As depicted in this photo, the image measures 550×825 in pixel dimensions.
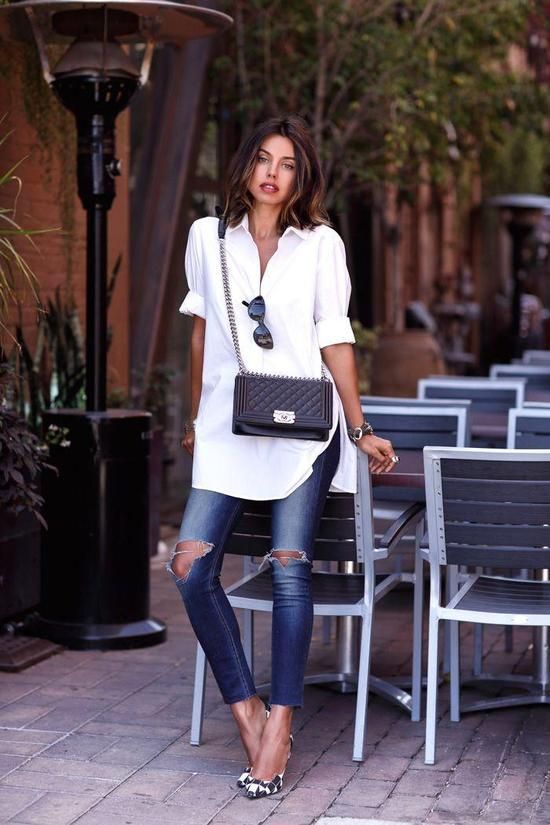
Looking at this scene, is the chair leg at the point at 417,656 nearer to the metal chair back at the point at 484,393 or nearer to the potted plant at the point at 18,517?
the potted plant at the point at 18,517

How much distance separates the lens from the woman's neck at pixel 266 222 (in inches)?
181

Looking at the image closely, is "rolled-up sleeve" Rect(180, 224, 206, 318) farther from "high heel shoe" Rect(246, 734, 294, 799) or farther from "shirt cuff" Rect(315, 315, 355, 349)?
"high heel shoe" Rect(246, 734, 294, 799)

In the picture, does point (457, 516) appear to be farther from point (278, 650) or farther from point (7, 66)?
point (7, 66)

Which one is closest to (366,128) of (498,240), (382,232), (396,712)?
(382,232)

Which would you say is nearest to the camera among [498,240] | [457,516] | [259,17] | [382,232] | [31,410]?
[457,516]

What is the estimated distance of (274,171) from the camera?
455cm

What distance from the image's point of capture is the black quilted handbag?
4414mm

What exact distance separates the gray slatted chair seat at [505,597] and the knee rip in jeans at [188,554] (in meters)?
0.86

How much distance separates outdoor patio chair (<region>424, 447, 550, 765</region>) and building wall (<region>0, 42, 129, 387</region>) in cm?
270

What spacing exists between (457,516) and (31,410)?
2.68m

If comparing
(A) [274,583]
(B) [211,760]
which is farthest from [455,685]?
(A) [274,583]

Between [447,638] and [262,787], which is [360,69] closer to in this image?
[447,638]

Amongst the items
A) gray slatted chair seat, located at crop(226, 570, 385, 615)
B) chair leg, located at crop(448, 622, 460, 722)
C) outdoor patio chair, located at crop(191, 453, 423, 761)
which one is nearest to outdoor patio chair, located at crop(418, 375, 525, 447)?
chair leg, located at crop(448, 622, 460, 722)

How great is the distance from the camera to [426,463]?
188 inches
